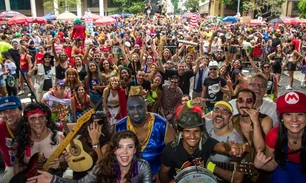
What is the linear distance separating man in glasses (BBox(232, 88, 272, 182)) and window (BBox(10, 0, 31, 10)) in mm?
67149

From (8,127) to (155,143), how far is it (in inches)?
68.0

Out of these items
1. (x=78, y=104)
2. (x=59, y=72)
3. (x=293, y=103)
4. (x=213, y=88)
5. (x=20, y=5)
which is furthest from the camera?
(x=20, y=5)

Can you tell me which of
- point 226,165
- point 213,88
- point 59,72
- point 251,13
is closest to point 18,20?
point 59,72

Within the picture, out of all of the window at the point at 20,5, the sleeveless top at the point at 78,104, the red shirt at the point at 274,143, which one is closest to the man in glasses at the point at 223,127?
the red shirt at the point at 274,143

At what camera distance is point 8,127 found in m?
3.32

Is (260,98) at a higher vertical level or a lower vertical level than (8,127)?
higher

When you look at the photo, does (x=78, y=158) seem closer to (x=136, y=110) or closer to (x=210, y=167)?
(x=136, y=110)

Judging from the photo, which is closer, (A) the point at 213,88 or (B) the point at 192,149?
(B) the point at 192,149

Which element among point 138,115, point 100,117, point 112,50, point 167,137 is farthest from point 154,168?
point 112,50

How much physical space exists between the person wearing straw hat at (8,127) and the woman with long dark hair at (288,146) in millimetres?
2606

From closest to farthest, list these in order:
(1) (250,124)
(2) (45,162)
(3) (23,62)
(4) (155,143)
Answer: (2) (45,162), (1) (250,124), (4) (155,143), (3) (23,62)

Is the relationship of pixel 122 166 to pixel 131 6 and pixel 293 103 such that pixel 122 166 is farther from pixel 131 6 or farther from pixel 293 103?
pixel 131 6

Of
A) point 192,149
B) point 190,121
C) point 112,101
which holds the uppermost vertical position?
point 190,121

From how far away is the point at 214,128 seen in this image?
353cm
